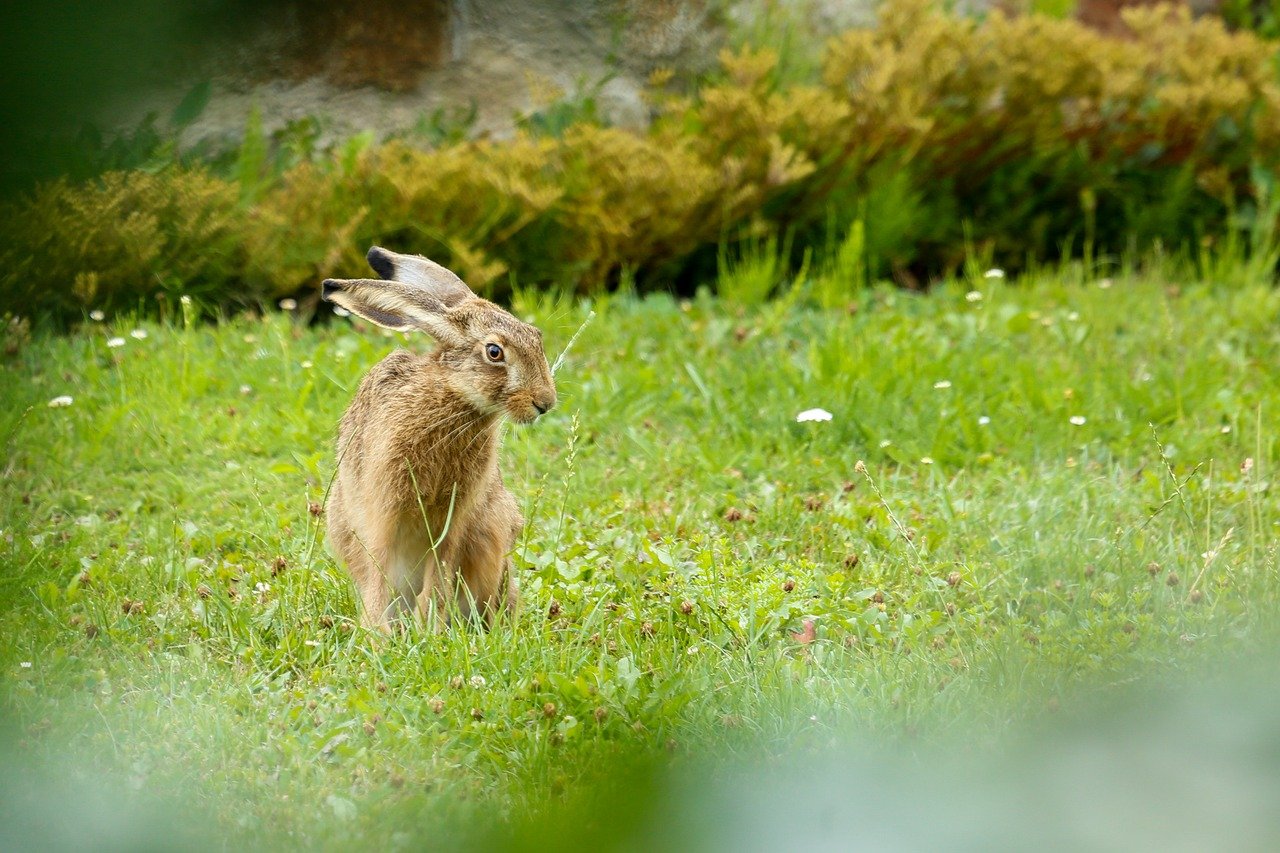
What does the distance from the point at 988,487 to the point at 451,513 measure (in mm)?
2251

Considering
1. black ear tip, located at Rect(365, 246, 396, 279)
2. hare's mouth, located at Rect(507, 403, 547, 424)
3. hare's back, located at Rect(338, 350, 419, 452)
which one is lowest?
hare's back, located at Rect(338, 350, 419, 452)

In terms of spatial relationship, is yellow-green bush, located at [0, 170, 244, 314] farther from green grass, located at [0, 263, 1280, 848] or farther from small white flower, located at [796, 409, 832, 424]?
small white flower, located at [796, 409, 832, 424]

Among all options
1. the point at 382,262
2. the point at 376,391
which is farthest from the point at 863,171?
the point at 382,262

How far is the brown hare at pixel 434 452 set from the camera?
3775 mm

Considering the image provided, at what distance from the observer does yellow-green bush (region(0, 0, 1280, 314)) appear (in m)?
7.04

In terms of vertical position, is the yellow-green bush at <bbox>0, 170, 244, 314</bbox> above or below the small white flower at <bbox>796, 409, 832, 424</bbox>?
above

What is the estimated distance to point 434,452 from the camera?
3963 mm

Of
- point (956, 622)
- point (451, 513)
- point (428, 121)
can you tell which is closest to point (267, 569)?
point (451, 513)

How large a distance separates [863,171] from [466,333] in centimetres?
500

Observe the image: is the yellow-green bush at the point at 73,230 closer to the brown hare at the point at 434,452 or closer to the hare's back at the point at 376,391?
the brown hare at the point at 434,452

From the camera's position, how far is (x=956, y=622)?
3.77 metres

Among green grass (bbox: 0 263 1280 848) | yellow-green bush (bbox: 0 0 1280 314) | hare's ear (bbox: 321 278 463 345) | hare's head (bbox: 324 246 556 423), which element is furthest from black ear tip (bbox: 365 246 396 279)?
yellow-green bush (bbox: 0 0 1280 314)

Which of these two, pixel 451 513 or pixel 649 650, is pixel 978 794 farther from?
pixel 451 513

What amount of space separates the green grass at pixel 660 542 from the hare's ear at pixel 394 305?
0.52 meters
